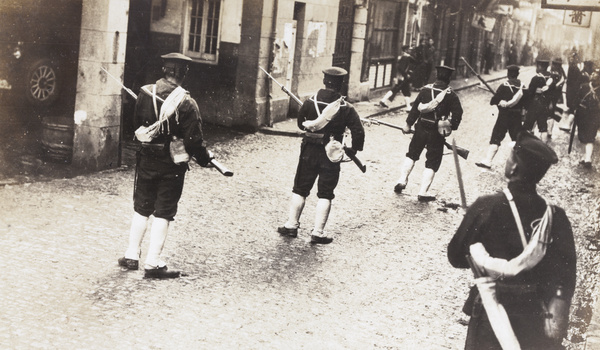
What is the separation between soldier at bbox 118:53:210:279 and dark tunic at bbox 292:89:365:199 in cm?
203

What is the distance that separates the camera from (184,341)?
637 cm

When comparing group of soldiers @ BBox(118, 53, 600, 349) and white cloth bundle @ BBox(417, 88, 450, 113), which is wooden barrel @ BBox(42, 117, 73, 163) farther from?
white cloth bundle @ BBox(417, 88, 450, 113)

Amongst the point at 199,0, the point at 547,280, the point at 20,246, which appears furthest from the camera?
the point at 199,0

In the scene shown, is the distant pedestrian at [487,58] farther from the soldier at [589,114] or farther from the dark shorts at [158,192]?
the dark shorts at [158,192]

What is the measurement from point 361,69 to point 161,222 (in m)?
17.6

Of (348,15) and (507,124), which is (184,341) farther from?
(348,15)

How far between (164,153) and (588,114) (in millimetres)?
11704

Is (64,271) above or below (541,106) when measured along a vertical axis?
below

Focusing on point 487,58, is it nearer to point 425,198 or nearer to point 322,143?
point 425,198

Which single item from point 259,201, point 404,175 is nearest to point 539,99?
point 404,175

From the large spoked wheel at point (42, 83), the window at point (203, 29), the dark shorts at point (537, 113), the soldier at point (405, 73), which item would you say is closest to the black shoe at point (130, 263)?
the large spoked wheel at point (42, 83)

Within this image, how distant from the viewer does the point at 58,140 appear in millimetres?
12570

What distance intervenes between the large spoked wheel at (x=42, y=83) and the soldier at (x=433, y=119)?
22.0 ft

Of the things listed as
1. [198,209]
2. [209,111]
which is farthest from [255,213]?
[209,111]
